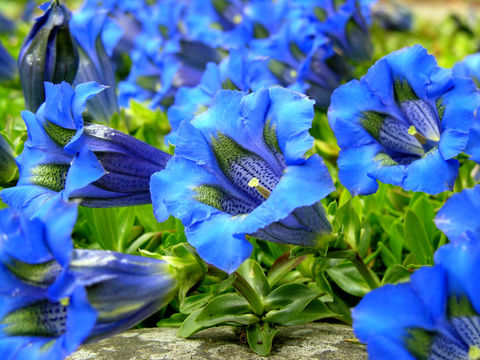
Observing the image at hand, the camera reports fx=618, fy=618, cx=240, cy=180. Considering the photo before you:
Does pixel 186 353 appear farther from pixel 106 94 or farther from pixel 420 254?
pixel 106 94

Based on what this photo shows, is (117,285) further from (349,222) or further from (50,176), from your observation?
(349,222)

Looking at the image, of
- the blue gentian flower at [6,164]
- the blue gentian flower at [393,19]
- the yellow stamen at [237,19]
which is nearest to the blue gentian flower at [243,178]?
the blue gentian flower at [6,164]

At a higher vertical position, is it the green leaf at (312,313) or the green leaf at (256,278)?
the green leaf at (256,278)

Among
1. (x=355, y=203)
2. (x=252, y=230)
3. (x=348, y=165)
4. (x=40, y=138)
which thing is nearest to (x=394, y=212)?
(x=355, y=203)

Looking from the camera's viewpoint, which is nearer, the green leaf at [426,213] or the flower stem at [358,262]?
the flower stem at [358,262]

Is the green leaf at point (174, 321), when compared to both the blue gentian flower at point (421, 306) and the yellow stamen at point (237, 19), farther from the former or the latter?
the yellow stamen at point (237, 19)

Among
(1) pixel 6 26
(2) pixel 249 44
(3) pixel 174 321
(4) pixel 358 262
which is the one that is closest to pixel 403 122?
(4) pixel 358 262

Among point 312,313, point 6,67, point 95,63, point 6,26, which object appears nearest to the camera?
point 312,313
